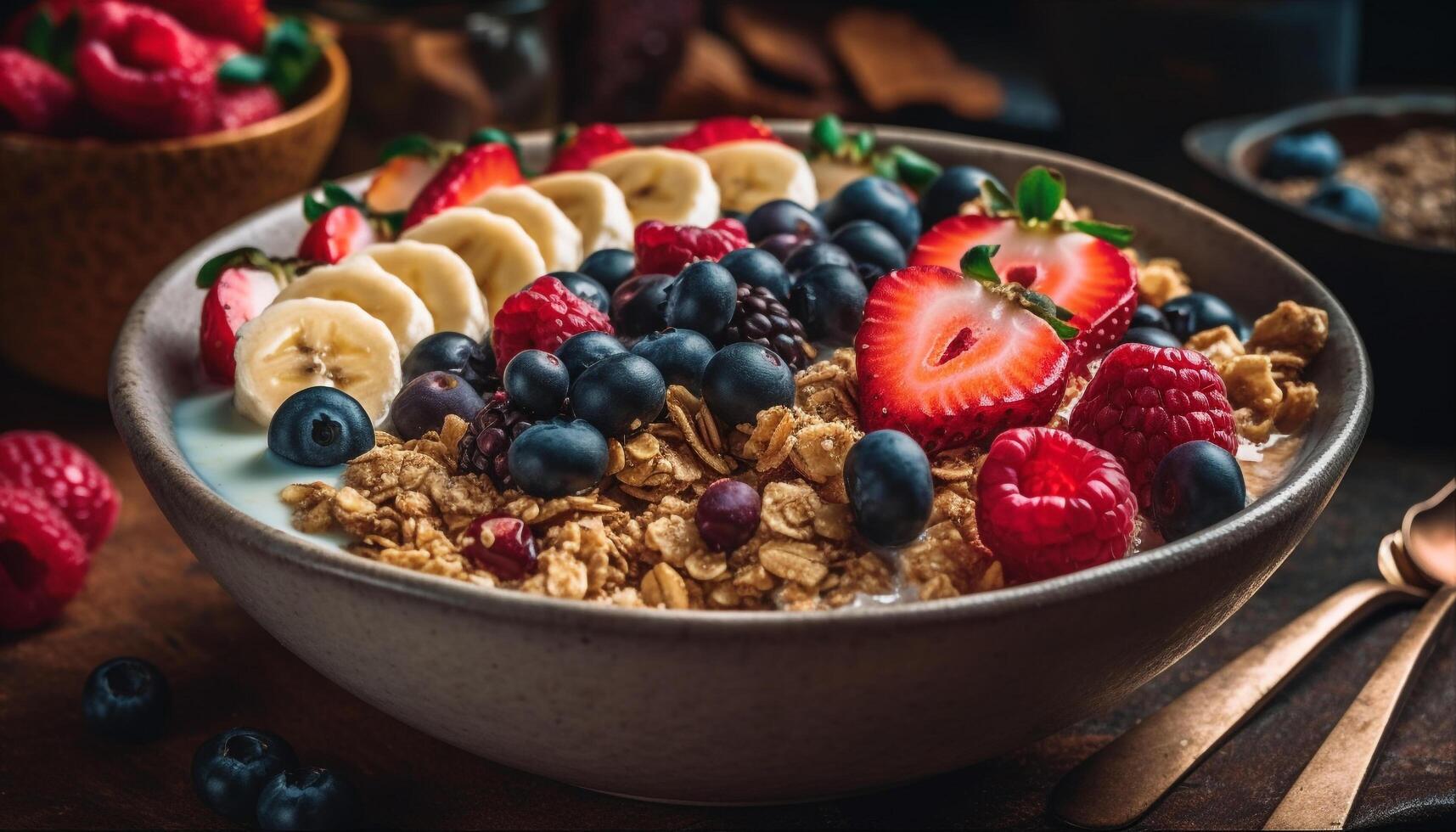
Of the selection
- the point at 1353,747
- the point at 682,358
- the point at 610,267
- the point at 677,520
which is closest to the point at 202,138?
the point at 610,267

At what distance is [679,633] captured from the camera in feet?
2.65

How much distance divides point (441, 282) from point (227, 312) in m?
0.19

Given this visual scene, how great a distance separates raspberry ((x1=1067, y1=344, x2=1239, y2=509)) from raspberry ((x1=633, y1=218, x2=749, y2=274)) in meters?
0.36

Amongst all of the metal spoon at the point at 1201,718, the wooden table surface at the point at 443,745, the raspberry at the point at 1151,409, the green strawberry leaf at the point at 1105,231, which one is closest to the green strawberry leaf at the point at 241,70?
the wooden table surface at the point at 443,745

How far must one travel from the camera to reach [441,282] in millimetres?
1245

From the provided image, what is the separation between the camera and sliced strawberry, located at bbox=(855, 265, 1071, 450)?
105cm

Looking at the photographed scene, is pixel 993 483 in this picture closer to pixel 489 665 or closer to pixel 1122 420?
pixel 1122 420

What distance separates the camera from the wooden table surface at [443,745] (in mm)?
1043

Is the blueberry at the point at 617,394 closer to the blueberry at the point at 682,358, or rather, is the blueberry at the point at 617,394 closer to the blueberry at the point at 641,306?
the blueberry at the point at 682,358

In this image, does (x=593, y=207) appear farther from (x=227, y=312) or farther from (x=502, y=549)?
(x=502, y=549)

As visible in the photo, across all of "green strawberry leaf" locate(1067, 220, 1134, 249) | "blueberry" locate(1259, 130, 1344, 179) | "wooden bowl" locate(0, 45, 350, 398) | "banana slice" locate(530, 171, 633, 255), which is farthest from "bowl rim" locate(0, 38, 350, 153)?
"blueberry" locate(1259, 130, 1344, 179)

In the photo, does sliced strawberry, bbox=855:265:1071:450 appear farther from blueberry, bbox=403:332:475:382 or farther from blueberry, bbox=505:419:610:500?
blueberry, bbox=403:332:475:382

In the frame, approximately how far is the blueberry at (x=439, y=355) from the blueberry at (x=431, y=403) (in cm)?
4

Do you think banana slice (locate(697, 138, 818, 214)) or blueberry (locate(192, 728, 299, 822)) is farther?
banana slice (locate(697, 138, 818, 214))
